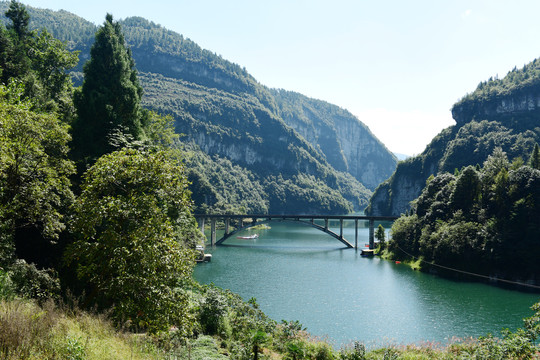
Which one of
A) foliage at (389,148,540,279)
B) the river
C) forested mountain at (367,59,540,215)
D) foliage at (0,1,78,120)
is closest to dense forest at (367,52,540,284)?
foliage at (389,148,540,279)

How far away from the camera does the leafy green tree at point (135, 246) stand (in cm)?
1068

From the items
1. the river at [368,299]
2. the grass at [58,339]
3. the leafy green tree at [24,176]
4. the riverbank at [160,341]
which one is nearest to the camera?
the grass at [58,339]

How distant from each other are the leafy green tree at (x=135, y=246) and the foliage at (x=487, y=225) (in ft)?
154

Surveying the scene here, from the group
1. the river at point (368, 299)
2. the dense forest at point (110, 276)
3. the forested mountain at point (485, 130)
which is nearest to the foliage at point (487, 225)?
the river at point (368, 299)

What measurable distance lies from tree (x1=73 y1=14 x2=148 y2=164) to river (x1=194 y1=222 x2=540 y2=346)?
18.0 meters

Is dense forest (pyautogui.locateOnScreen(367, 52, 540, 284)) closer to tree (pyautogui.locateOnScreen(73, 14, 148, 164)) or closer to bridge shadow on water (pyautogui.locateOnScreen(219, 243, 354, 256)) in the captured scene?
bridge shadow on water (pyautogui.locateOnScreen(219, 243, 354, 256))

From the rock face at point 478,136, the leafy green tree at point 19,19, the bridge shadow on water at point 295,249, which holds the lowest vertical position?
the bridge shadow on water at point 295,249

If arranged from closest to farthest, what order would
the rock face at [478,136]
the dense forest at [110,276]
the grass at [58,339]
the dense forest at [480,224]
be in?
the grass at [58,339] < the dense forest at [110,276] < the dense forest at [480,224] < the rock face at [478,136]

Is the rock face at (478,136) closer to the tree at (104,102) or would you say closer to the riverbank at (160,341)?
the tree at (104,102)

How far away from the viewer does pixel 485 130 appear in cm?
14012

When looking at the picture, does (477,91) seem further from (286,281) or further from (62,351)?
(62,351)

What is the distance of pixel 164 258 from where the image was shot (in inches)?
436

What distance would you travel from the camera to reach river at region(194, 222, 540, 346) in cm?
2933

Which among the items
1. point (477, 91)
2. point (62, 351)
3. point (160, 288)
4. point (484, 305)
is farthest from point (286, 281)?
point (477, 91)
